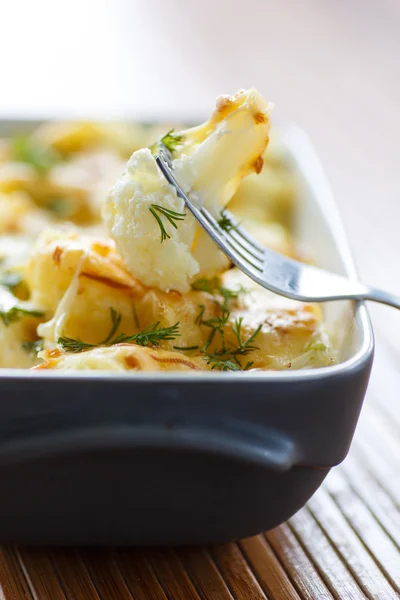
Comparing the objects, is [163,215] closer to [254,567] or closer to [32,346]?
[32,346]

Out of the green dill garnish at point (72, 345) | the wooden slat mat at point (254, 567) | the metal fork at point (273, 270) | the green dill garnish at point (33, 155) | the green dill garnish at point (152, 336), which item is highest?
the metal fork at point (273, 270)

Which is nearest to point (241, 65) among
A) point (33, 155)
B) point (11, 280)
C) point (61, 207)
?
point (33, 155)

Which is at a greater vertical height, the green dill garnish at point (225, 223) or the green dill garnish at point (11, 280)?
the green dill garnish at point (225, 223)

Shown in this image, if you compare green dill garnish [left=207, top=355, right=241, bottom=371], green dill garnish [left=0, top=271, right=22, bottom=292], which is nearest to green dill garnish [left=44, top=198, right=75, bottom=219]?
green dill garnish [left=0, top=271, right=22, bottom=292]

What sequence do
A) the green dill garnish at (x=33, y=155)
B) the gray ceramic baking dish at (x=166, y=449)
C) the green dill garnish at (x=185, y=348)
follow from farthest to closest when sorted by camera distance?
the green dill garnish at (x=33, y=155) → the green dill garnish at (x=185, y=348) → the gray ceramic baking dish at (x=166, y=449)

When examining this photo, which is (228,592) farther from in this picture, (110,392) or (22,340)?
(22,340)

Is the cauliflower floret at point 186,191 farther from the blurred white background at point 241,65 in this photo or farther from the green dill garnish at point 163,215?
the blurred white background at point 241,65

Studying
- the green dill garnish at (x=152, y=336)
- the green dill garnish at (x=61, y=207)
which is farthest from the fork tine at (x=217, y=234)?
the green dill garnish at (x=61, y=207)

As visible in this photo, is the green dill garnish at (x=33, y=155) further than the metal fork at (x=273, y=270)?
→ Yes
